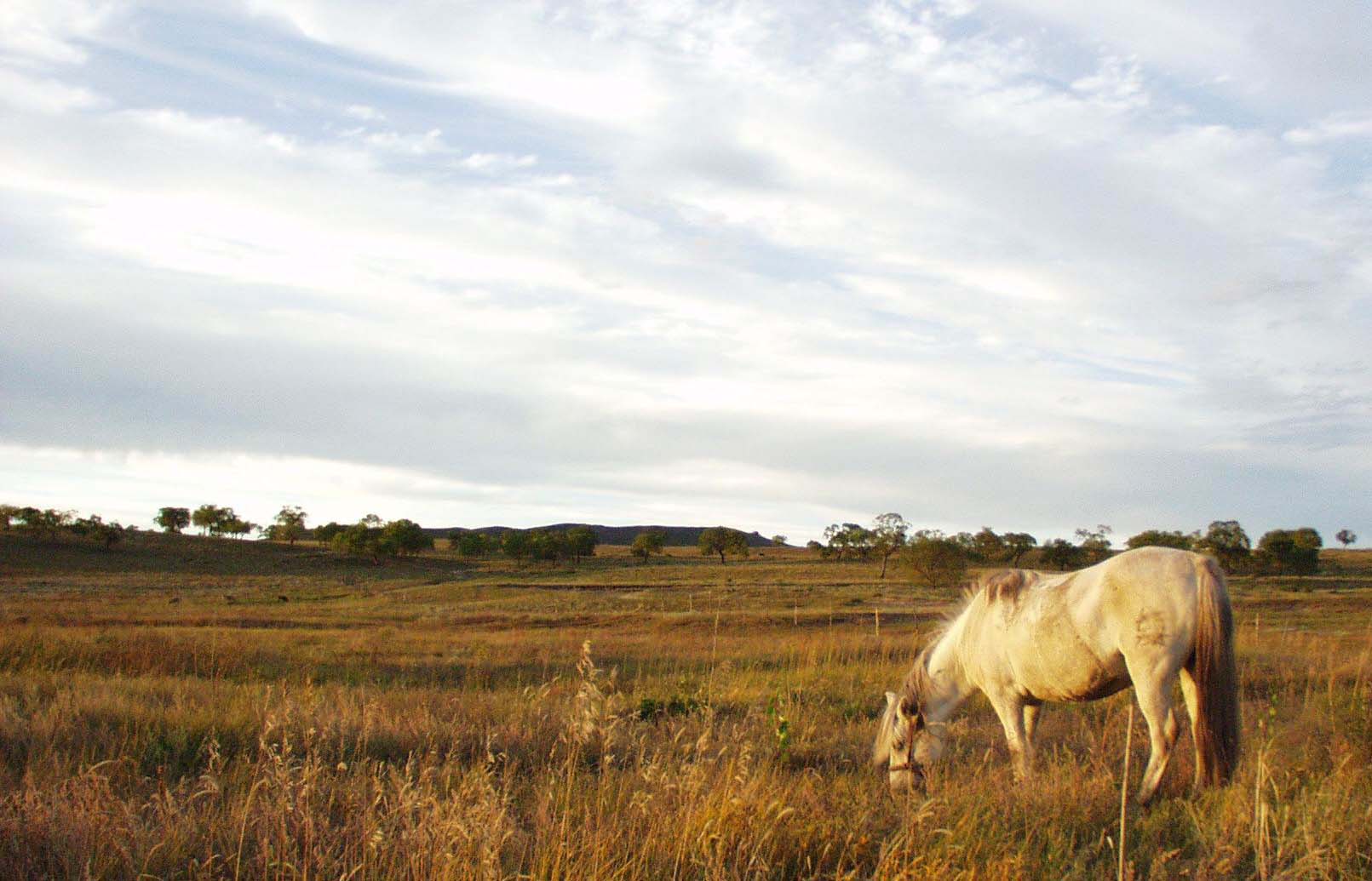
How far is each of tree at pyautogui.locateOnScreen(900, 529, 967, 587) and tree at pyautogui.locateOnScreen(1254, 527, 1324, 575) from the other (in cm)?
2951

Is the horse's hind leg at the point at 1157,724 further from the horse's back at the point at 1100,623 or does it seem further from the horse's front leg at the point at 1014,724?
the horse's front leg at the point at 1014,724

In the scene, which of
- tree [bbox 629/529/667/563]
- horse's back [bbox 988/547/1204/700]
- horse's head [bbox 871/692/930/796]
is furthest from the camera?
tree [bbox 629/529/667/563]

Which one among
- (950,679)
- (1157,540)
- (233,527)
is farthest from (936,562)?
(233,527)

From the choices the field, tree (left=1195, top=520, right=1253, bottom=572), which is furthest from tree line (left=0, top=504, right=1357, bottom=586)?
the field

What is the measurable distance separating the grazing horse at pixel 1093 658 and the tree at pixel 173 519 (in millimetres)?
142747

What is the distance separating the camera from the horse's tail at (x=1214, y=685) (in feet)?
20.7

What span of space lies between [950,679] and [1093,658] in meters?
1.72

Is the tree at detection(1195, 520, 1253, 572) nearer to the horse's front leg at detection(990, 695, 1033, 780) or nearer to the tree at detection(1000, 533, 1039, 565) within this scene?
the tree at detection(1000, 533, 1039, 565)

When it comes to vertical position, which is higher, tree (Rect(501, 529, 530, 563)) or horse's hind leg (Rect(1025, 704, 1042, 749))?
horse's hind leg (Rect(1025, 704, 1042, 749))

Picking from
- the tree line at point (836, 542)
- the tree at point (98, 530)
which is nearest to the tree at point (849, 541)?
the tree line at point (836, 542)

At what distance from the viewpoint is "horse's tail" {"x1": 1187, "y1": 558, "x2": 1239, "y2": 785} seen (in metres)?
6.30

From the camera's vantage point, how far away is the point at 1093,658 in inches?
270

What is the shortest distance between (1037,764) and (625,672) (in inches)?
381

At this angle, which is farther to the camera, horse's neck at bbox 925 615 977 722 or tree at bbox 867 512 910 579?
tree at bbox 867 512 910 579
